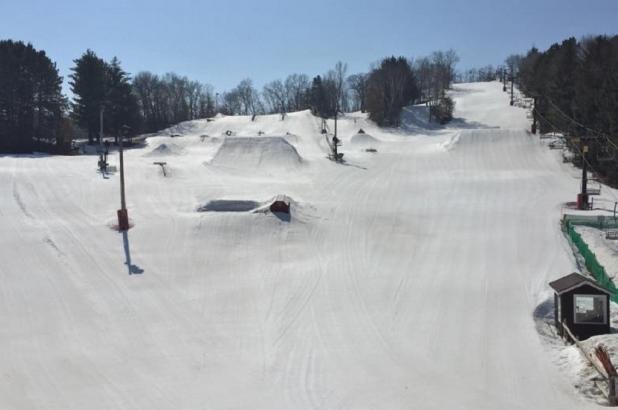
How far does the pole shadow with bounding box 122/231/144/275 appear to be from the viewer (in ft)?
60.8

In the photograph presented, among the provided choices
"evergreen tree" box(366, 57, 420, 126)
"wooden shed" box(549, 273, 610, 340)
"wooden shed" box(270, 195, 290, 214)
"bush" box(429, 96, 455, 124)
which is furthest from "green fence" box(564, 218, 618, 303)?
"bush" box(429, 96, 455, 124)

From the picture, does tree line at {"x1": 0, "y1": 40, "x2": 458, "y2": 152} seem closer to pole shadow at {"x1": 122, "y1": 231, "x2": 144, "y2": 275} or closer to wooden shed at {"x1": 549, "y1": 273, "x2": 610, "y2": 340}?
pole shadow at {"x1": 122, "y1": 231, "x2": 144, "y2": 275}

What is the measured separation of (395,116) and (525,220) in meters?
40.1

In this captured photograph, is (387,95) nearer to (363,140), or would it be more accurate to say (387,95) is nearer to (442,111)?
(442,111)

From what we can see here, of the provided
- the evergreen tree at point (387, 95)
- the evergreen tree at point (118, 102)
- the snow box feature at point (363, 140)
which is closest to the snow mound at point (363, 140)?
the snow box feature at point (363, 140)

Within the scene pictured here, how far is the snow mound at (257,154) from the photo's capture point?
1529 inches

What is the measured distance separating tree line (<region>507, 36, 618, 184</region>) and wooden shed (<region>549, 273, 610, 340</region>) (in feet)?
35.9

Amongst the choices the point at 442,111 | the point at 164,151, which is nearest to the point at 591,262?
the point at 164,151

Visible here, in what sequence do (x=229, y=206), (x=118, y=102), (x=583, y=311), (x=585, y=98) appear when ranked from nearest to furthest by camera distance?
(x=583, y=311) < (x=229, y=206) < (x=585, y=98) < (x=118, y=102)

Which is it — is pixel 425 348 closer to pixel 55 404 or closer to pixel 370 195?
pixel 55 404

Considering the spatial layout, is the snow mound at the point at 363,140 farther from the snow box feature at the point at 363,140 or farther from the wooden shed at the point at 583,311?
the wooden shed at the point at 583,311

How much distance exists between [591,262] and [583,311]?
15.7 ft

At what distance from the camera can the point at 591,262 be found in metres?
18.2

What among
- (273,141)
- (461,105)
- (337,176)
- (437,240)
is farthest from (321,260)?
(461,105)
